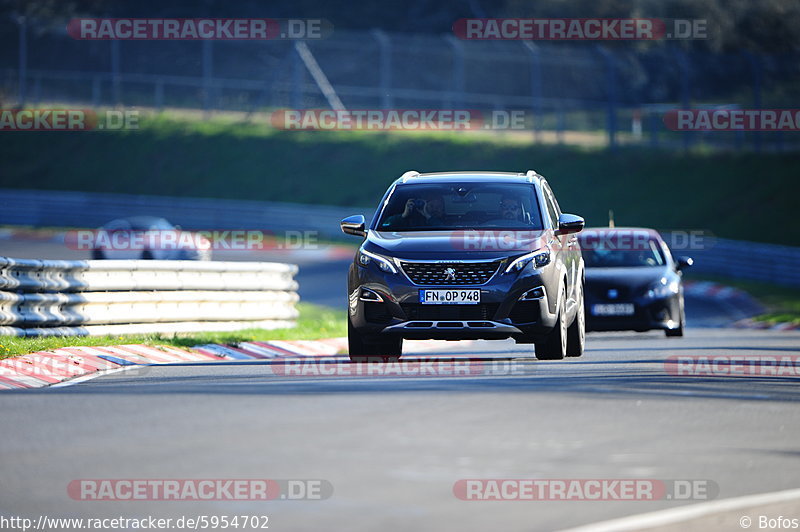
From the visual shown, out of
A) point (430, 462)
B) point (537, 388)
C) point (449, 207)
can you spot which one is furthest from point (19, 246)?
point (430, 462)

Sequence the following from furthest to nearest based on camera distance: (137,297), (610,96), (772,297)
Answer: (610,96) → (772,297) → (137,297)

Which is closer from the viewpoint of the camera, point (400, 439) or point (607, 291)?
point (400, 439)

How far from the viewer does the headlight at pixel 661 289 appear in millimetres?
19812

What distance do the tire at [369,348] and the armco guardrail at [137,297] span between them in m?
3.14

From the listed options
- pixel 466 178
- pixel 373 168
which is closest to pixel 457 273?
pixel 466 178

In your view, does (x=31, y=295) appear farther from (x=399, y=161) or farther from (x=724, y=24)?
(x=724, y=24)

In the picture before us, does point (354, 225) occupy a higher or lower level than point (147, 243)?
lower

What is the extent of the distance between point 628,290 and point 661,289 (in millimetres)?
498

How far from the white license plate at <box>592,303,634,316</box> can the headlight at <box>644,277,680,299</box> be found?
1.06 feet

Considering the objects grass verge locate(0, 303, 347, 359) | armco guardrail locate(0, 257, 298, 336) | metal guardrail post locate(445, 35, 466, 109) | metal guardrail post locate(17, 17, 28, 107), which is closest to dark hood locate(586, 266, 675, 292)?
grass verge locate(0, 303, 347, 359)

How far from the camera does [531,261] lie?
13609mm

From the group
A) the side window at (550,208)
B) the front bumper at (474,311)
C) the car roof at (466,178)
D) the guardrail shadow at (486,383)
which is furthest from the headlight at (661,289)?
the front bumper at (474,311)

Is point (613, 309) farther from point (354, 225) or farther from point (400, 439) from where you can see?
point (400, 439)

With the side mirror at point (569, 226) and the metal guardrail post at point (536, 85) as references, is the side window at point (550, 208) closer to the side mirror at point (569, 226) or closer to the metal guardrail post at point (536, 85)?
the side mirror at point (569, 226)
